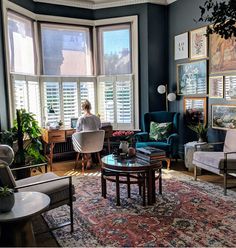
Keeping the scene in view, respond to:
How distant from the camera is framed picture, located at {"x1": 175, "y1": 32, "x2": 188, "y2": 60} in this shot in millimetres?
5961

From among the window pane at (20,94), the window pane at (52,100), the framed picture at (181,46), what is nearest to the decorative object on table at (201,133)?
the framed picture at (181,46)

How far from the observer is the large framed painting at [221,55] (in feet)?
16.3

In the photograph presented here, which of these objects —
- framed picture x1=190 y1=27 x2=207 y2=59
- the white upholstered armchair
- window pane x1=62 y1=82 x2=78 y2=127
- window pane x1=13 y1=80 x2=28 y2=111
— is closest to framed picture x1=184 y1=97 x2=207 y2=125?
framed picture x1=190 y1=27 x2=207 y2=59

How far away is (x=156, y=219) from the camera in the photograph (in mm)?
3332

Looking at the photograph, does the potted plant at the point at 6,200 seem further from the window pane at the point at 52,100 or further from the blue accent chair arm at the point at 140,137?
the window pane at the point at 52,100

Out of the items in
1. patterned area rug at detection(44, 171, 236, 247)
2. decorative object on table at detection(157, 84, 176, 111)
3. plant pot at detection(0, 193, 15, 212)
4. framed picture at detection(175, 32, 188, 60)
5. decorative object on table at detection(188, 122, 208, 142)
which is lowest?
patterned area rug at detection(44, 171, 236, 247)

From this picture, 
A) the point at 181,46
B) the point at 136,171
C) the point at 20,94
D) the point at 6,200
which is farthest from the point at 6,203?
the point at 181,46

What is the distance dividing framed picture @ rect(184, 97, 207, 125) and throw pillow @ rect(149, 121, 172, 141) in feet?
1.45

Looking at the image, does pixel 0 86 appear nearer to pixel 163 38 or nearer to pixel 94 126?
pixel 94 126

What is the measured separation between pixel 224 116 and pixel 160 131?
50.2 inches

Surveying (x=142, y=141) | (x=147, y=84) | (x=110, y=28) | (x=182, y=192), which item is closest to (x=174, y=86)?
(x=147, y=84)

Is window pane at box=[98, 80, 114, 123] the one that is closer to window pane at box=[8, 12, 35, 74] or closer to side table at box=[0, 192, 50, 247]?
window pane at box=[8, 12, 35, 74]

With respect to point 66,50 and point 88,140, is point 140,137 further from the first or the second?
point 66,50

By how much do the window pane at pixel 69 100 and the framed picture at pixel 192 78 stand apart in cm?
229
